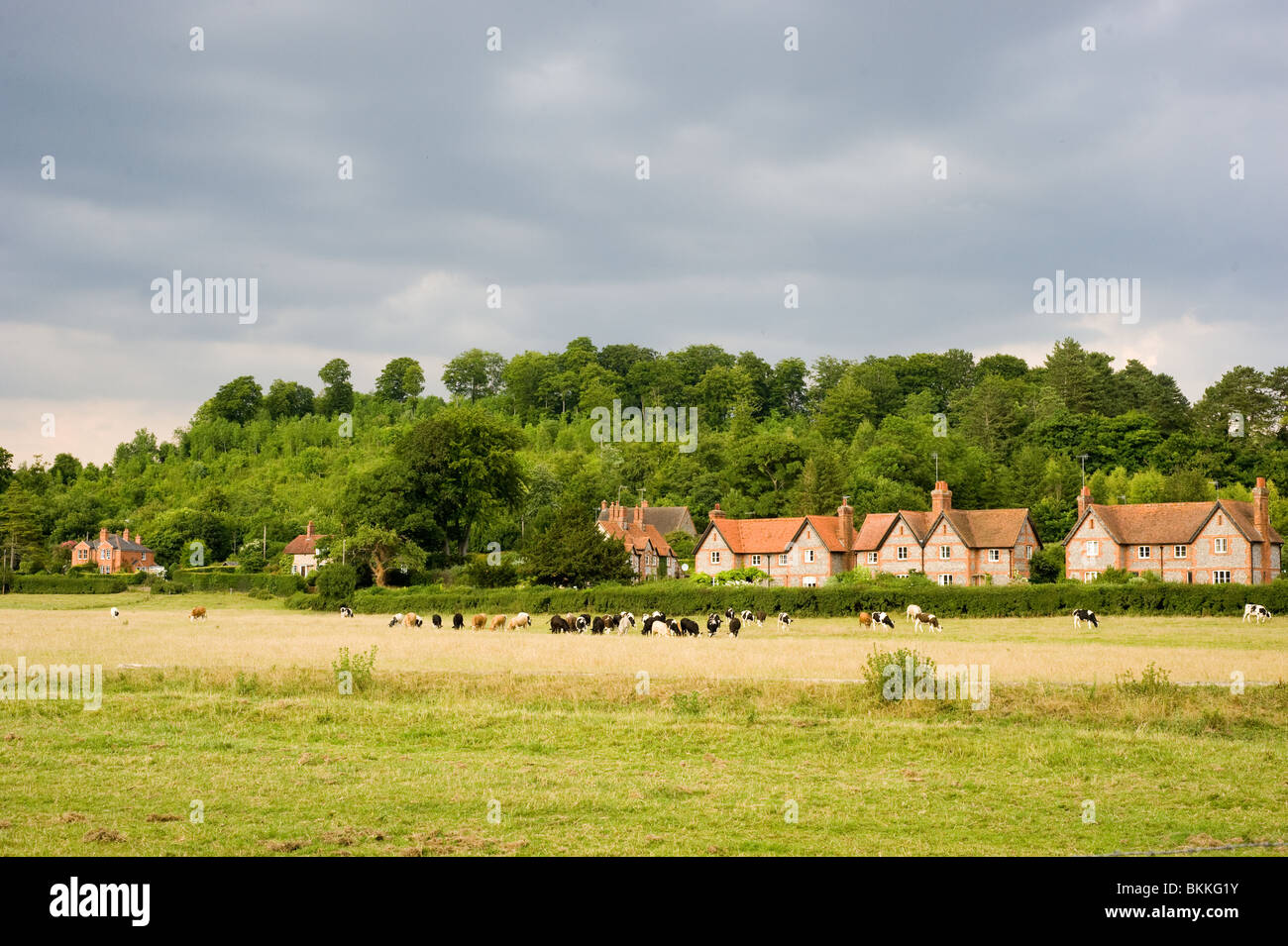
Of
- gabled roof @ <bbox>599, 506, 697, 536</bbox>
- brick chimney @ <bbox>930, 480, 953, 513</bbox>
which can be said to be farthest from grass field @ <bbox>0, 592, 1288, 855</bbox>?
gabled roof @ <bbox>599, 506, 697, 536</bbox>

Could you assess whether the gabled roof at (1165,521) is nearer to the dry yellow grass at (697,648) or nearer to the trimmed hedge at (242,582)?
the dry yellow grass at (697,648)

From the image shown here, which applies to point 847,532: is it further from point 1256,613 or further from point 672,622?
point 672,622

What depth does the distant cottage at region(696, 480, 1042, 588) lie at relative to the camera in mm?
92125

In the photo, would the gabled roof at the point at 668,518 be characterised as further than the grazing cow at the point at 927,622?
Yes

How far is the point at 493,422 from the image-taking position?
104 m

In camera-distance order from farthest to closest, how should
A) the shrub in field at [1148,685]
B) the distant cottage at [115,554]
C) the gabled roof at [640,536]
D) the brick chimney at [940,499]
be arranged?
1. the distant cottage at [115,554]
2. the gabled roof at [640,536]
3. the brick chimney at [940,499]
4. the shrub in field at [1148,685]

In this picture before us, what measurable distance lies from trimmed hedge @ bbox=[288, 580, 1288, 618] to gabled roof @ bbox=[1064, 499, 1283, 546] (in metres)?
27.0

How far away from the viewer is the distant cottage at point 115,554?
414 feet

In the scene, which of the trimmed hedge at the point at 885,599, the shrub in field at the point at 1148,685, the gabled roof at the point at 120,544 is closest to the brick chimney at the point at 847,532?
the trimmed hedge at the point at 885,599

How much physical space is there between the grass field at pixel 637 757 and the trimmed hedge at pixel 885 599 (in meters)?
23.3

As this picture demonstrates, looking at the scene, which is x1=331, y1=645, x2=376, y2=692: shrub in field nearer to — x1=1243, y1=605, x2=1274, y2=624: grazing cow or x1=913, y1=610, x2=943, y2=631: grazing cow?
x1=913, y1=610, x2=943, y2=631: grazing cow

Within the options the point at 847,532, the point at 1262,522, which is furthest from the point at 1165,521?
the point at 847,532
